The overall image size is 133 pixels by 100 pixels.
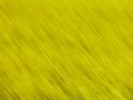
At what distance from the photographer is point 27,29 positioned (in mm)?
692

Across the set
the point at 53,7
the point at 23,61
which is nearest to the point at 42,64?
the point at 23,61

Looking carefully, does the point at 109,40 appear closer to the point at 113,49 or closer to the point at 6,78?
the point at 113,49

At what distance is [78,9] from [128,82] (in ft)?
0.73

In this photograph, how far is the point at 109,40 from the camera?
0.69 meters

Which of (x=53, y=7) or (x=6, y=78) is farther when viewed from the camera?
(x=53, y=7)

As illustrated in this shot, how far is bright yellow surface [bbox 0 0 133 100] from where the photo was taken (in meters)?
0.62

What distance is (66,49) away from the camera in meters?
0.67

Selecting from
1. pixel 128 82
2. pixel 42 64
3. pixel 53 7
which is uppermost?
pixel 53 7

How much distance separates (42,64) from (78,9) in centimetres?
18

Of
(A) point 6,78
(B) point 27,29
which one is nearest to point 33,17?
(B) point 27,29

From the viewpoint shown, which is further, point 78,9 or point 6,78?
point 78,9

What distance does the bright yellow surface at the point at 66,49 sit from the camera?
0.62m

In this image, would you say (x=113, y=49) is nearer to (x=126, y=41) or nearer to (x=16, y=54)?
(x=126, y=41)

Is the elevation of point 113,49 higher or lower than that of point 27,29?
lower
